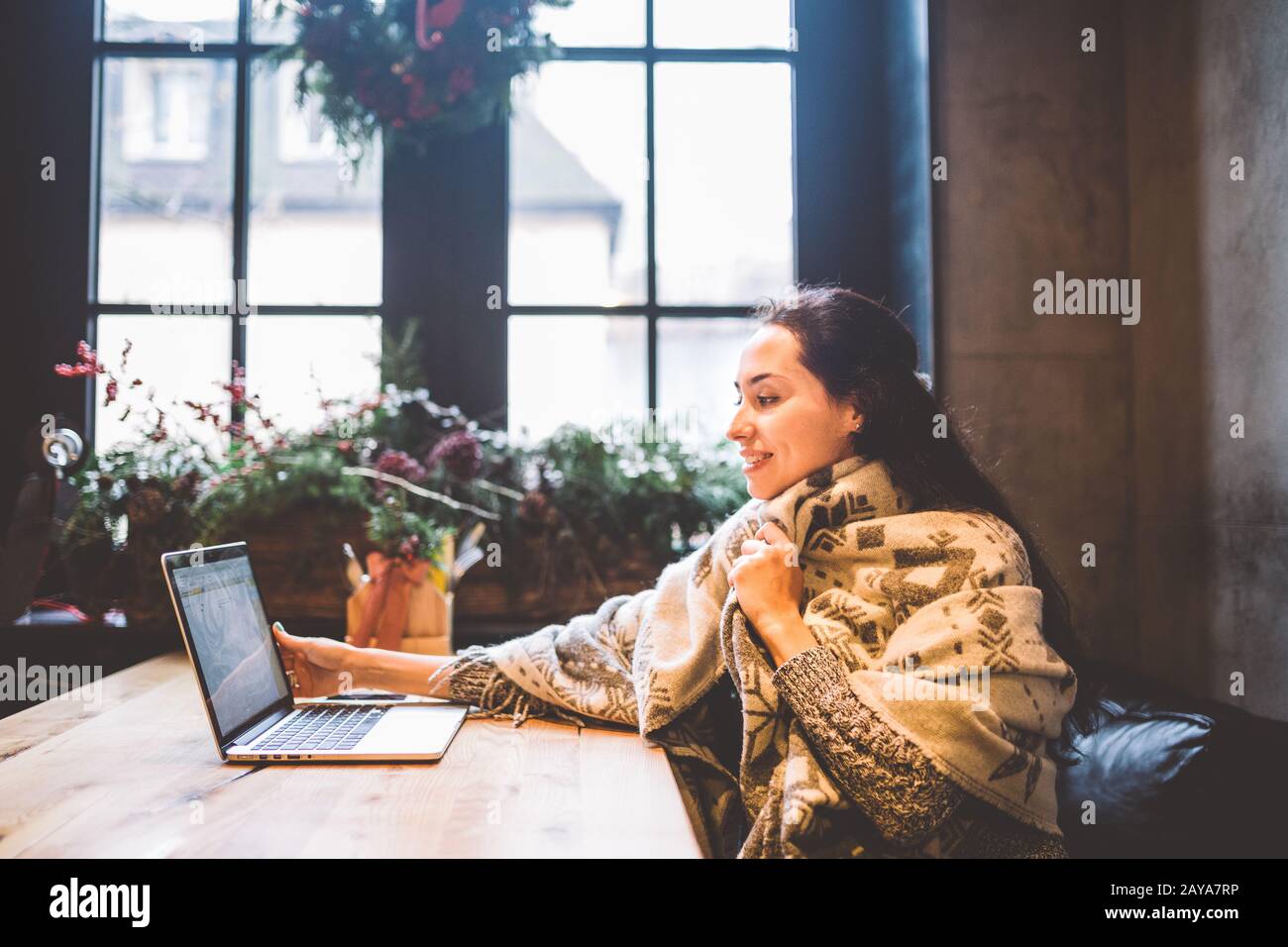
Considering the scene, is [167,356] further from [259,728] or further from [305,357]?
[259,728]

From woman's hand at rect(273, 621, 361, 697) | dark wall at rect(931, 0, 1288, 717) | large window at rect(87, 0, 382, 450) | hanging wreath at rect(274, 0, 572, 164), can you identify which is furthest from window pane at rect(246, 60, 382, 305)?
dark wall at rect(931, 0, 1288, 717)

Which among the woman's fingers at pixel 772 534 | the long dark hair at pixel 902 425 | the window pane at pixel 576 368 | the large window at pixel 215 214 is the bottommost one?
the woman's fingers at pixel 772 534

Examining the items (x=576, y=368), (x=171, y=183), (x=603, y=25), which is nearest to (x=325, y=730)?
(x=576, y=368)

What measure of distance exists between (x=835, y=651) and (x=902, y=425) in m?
0.43

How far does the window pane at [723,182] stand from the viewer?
8.29ft

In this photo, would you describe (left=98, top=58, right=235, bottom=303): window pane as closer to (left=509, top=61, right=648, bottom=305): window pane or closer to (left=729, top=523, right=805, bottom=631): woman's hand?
(left=509, top=61, right=648, bottom=305): window pane

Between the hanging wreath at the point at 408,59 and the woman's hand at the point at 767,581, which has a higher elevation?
the hanging wreath at the point at 408,59

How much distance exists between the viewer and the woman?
3.80 ft

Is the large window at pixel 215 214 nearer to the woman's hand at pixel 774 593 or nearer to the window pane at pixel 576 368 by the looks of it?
the window pane at pixel 576 368

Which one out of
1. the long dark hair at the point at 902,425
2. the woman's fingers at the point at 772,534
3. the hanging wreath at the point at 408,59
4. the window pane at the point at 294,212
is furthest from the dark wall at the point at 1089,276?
the window pane at the point at 294,212

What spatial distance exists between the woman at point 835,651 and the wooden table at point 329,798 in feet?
0.46

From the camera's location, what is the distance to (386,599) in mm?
1858

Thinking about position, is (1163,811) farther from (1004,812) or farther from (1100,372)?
(1100,372)

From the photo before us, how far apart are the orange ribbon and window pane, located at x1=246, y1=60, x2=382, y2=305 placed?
3.11 feet
